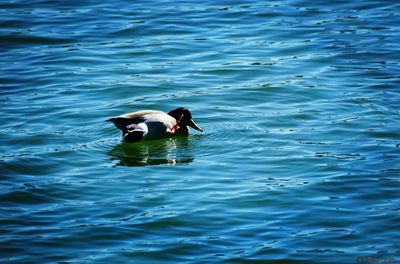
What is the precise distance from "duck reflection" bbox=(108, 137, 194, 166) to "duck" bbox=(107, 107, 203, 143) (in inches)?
4.3

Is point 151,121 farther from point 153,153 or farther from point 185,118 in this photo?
point 185,118

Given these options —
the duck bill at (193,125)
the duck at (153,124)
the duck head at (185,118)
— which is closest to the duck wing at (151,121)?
the duck at (153,124)

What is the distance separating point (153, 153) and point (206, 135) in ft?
2.66

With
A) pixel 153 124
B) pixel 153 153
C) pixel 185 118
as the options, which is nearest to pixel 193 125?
pixel 185 118

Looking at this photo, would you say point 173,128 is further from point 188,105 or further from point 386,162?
point 386,162

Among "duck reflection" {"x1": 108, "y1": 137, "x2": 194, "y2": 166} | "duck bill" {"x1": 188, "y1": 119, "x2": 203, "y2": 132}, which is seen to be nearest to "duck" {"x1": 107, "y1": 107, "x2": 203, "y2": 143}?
"duck bill" {"x1": 188, "y1": 119, "x2": 203, "y2": 132}

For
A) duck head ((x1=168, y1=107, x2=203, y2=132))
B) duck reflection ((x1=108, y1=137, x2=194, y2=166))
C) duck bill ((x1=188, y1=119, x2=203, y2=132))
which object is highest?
duck head ((x1=168, y1=107, x2=203, y2=132))

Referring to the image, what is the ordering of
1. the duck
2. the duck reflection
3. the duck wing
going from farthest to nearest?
the duck wing < the duck < the duck reflection

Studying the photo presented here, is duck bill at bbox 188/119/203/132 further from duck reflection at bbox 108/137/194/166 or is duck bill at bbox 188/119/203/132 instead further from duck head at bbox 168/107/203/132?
duck reflection at bbox 108/137/194/166

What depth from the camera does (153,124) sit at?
36.4 feet

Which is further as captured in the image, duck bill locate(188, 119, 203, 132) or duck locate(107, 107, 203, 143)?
duck bill locate(188, 119, 203, 132)

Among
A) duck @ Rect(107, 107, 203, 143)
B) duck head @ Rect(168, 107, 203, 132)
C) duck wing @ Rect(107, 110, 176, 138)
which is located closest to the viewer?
duck @ Rect(107, 107, 203, 143)

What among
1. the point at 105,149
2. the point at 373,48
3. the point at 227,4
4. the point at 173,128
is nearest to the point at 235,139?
the point at 173,128

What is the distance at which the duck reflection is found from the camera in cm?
1058
